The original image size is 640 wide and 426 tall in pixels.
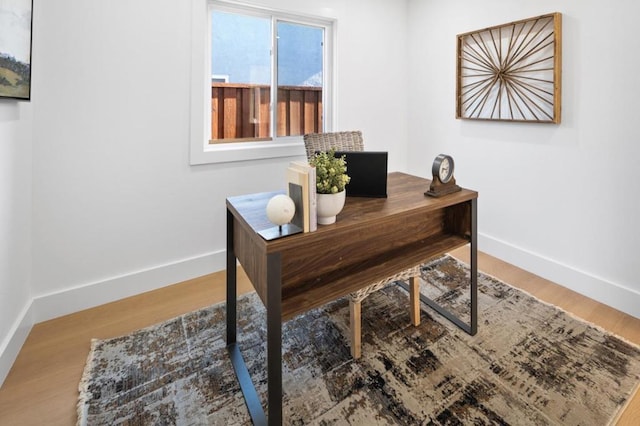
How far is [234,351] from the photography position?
1.75 meters

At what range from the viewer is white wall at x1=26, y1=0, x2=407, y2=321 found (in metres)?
1.95

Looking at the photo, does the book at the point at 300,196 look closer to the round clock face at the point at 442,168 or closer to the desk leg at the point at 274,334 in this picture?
the desk leg at the point at 274,334

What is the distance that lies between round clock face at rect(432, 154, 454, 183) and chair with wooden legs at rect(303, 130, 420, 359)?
1.55 feet

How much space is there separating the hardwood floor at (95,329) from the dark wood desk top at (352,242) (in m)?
0.94

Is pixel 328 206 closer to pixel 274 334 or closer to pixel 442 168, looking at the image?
pixel 274 334

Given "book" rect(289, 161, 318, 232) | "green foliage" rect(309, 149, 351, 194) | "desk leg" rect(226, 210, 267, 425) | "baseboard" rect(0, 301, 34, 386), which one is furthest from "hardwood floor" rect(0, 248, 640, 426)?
"green foliage" rect(309, 149, 351, 194)

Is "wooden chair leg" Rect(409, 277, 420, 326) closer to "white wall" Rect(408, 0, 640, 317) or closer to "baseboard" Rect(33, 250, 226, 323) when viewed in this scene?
"white wall" Rect(408, 0, 640, 317)

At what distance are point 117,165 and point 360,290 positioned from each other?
1737 millimetres

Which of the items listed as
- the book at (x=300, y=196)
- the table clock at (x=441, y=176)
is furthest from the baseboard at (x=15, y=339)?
the table clock at (x=441, y=176)

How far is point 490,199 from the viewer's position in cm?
296

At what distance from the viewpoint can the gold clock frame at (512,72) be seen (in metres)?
2.35

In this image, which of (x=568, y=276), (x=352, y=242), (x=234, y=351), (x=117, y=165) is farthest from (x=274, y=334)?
(x=568, y=276)

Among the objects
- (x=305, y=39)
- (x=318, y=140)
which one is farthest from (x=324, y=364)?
(x=305, y=39)

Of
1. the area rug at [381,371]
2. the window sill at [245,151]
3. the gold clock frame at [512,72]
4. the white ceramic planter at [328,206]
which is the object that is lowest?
the area rug at [381,371]
